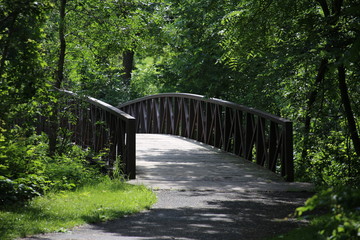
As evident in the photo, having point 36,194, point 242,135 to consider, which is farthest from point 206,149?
point 36,194

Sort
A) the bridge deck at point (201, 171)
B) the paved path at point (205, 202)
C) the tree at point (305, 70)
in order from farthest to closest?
the bridge deck at point (201, 171) → the tree at point (305, 70) → the paved path at point (205, 202)

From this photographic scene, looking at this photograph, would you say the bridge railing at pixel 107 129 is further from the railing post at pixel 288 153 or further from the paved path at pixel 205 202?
the railing post at pixel 288 153

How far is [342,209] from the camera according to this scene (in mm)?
3152

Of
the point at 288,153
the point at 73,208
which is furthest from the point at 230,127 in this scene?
the point at 73,208

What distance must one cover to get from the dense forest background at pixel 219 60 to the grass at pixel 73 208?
0.38 m

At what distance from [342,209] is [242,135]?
8.89 metres

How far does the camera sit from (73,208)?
722 centimetres

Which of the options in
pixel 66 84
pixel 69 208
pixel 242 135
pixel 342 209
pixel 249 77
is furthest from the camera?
pixel 249 77

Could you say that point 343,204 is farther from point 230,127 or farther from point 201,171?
point 230,127

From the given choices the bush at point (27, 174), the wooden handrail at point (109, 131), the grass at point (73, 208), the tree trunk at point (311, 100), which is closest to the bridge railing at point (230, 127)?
the tree trunk at point (311, 100)

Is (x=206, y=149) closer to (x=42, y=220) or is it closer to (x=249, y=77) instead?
(x=249, y=77)

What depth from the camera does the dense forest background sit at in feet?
24.7

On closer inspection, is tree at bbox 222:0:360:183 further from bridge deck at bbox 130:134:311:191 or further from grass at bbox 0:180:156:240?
grass at bbox 0:180:156:240

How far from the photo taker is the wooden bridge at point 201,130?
9.83 meters
